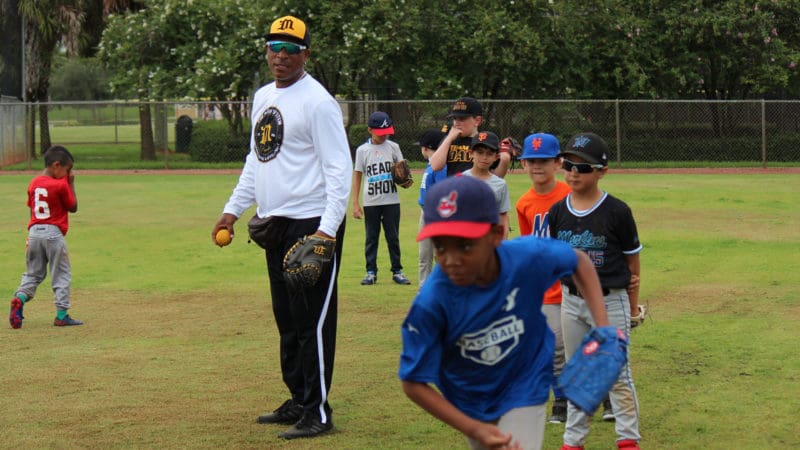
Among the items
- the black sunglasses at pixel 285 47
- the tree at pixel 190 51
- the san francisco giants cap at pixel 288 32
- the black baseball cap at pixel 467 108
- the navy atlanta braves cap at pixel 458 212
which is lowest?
the navy atlanta braves cap at pixel 458 212

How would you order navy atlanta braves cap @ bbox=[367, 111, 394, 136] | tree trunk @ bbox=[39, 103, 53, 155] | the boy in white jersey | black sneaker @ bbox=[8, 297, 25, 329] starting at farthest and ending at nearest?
tree trunk @ bbox=[39, 103, 53, 155] < navy atlanta braves cap @ bbox=[367, 111, 394, 136] < the boy in white jersey < black sneaker @ bbox=[8, 297, 25, 329]

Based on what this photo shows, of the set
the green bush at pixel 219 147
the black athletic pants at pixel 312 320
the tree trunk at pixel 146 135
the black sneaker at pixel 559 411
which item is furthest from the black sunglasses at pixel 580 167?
the tree trunk at pixel 146 135

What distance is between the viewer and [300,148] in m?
6.34

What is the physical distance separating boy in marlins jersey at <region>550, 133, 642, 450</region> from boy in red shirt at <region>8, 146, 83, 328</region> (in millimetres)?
5476

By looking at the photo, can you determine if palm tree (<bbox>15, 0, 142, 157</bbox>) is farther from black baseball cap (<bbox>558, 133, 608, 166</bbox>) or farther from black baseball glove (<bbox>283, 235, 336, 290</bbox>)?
black baseball cap (<bbox>558, 133, 608, 166</bbox>)

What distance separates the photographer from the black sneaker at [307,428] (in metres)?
6.35

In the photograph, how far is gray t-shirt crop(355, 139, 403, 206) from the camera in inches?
484

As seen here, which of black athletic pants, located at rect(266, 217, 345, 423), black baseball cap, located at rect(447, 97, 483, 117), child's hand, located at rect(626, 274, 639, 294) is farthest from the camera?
black baseball cap, located at rect(447, 97, 483, 117)

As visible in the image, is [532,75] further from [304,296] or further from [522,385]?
[522,385]

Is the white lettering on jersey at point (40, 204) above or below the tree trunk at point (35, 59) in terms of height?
below

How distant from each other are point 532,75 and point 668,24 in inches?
171

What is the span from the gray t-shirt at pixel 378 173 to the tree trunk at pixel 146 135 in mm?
22709

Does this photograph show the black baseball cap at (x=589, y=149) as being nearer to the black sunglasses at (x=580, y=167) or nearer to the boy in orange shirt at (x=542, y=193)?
the black sunglasses at (x=580, y=167)

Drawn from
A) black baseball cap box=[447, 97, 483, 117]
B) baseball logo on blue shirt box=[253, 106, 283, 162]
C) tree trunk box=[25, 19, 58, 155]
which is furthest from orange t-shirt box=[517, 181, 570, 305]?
tree trunk box=[25, 19, 58, 155]
